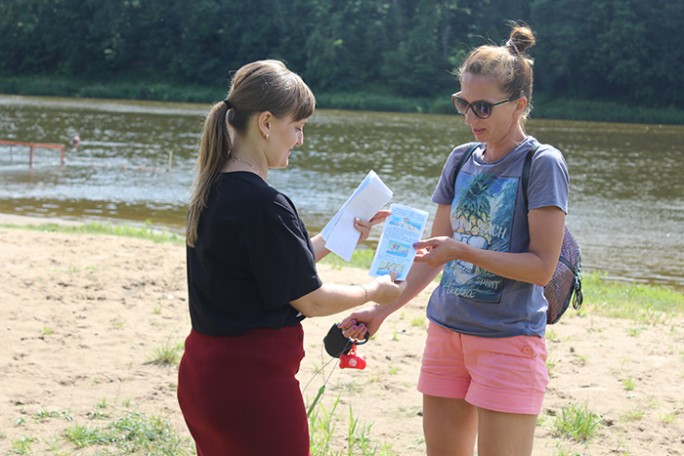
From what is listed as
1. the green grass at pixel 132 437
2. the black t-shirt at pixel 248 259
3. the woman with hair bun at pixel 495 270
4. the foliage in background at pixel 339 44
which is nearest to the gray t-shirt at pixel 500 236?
the woman with hair bun at pixel 495 270

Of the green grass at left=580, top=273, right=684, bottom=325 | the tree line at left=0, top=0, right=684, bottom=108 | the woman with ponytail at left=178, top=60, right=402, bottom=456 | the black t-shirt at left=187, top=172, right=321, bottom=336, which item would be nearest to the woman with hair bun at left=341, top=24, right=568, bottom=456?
the woman with ponytail at left=178, top=60, right=402, bottom=456

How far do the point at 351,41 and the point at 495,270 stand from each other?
72.6 meters

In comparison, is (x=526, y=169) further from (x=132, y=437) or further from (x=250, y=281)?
(x=132, y=437)

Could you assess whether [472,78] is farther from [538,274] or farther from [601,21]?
[601,21]

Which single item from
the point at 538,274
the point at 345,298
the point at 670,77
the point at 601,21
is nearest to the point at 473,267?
the point at 538,274

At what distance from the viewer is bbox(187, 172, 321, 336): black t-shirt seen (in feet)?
8.83

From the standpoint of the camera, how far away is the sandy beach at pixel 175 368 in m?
4.77

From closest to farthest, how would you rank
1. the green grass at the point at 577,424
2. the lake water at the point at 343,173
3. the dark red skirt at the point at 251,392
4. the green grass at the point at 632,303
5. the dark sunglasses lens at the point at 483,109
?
the dark red skirt at the point at 251,392 → the dark sunglasses lens at the point at 483,109 → the green grass at the point at 577,424 → the green grass at the point at 632,303 → the lake water at the point at 343,173

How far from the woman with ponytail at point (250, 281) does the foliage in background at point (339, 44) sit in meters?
56.0

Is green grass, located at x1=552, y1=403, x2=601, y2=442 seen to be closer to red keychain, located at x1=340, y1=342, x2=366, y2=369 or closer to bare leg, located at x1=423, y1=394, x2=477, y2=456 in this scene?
bare leg, located at x1=423, y1=394, x2=477, y2=456

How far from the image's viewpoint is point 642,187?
25.6 meters

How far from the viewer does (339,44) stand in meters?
72.4

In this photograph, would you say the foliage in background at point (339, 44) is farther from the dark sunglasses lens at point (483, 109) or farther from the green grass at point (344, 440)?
the dark sunglasses lens at point (483, 109)

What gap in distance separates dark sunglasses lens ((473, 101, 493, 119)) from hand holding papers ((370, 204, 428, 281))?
0.41m
